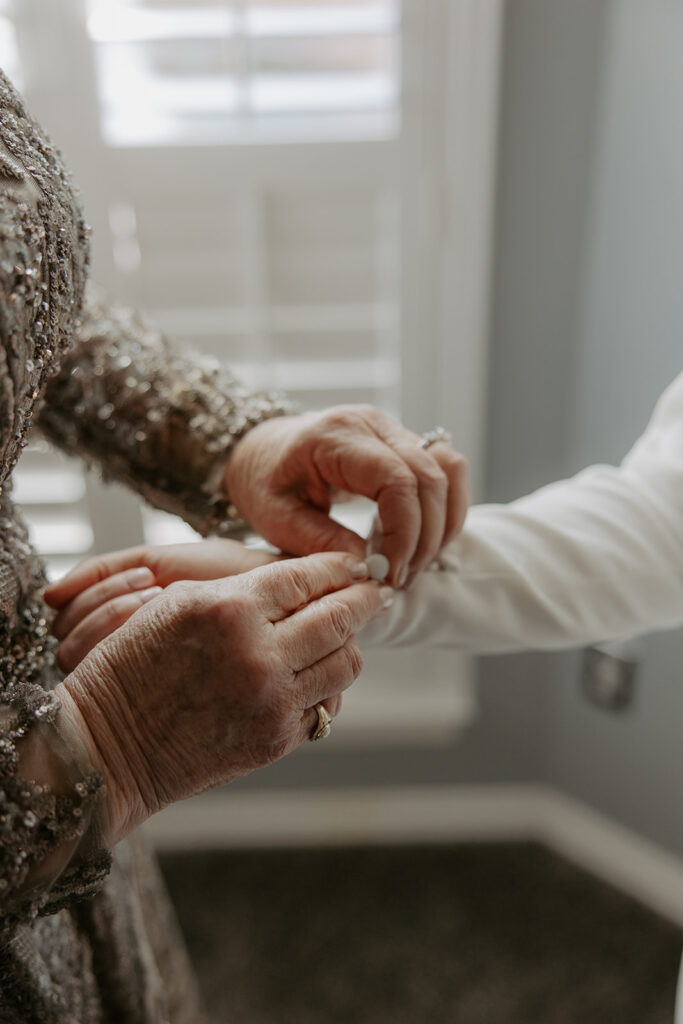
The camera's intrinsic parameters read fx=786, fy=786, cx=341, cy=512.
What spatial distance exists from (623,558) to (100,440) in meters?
0.49

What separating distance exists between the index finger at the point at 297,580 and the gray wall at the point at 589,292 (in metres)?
0.75

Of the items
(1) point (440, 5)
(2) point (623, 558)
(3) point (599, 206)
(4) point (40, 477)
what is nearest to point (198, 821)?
(4) point (40, 477)

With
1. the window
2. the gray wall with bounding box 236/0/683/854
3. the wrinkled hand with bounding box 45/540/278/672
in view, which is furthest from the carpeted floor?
the wrinkled hand with bounding box 45/540/278/672

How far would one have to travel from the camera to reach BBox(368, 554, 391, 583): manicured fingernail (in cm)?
60

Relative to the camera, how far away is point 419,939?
140cm

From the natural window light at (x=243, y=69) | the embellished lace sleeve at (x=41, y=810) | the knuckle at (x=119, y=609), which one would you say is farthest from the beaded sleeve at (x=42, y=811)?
the natural window light at (x=243, y=69)

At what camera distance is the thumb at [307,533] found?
0.63 metres

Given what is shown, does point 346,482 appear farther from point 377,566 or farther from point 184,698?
point 184,698

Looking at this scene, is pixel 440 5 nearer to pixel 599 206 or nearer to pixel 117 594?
pixel 599 206

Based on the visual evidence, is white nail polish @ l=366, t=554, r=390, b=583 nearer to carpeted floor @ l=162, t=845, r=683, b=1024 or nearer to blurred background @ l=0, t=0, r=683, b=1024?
blurred background @ l=0, t=0, r=683, b=1024

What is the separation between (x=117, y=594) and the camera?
1.99 feet

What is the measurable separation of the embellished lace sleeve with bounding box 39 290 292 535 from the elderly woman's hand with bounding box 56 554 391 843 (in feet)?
0.85

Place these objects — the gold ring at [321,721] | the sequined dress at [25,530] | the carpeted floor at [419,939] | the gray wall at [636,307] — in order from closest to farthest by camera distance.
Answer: the sequined dress at [25,530] → the gold ring at [321,721] → the gray wall at [636,307] → the carpeted floor at [419,939]

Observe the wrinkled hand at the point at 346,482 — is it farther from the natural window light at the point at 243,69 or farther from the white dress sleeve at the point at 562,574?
the natural window light at the point at 243,69
